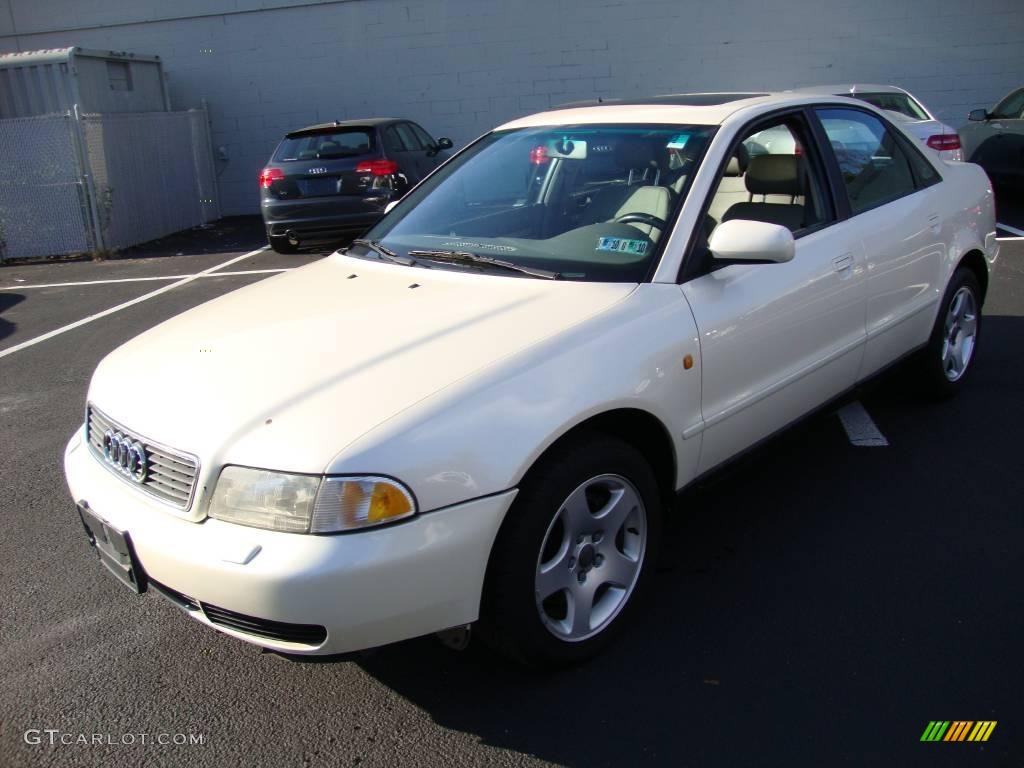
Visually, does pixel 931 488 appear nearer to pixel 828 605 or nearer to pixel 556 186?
pixel 828 605

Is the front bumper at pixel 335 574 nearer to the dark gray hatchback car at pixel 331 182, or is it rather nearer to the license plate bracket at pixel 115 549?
the license plate bracket at pixel 115 549

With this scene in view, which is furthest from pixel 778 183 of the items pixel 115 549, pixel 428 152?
pixel 428 152

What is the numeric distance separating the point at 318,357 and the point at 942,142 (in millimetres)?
8388

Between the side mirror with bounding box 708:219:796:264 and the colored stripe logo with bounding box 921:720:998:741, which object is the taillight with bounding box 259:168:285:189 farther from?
the colored stripe logo with bounding box 921:720:998:741

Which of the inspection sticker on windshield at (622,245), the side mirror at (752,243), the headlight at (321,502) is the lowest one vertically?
the headlight at (321,502)

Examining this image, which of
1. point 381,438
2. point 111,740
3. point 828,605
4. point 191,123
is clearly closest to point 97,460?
point 111,740

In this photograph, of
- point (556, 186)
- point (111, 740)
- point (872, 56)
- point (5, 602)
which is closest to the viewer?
point (111, 740)

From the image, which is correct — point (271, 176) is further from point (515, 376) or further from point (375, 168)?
point (515, 376)


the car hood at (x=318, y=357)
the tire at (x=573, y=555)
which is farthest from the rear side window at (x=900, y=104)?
the tire at (x=573, y=555)

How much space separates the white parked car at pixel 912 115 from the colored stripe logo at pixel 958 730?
7.40 m

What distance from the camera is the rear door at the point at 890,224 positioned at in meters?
3.85

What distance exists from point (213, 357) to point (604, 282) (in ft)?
4.18

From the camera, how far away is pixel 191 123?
14.2 meters

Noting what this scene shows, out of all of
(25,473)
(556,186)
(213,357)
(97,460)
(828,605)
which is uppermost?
(556,186)
